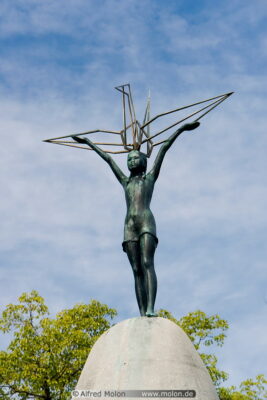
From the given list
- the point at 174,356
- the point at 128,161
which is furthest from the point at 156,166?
the point at 174,356

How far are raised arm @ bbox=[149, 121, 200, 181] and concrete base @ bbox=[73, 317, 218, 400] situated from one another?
2.47 metres

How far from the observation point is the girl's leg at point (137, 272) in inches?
339

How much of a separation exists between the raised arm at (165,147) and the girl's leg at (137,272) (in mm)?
1239

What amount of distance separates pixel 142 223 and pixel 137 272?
0.73 metres

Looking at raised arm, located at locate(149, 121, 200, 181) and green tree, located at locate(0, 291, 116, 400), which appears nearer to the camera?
raised arm, located at locate(149, 121, 200, 181)

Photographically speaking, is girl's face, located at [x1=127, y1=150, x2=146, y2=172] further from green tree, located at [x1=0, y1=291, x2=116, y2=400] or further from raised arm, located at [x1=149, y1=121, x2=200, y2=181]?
green tree, located at [x1=0, y1=291, x2=116, y2=400]

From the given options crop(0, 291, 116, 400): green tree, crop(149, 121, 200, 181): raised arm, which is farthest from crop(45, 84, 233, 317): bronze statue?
crop(0, 291, 116, 400): green tree

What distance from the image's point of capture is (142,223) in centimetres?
870

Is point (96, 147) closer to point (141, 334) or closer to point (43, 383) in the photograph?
point (141, 334)

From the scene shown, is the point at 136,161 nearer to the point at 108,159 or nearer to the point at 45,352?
the point at 108,159

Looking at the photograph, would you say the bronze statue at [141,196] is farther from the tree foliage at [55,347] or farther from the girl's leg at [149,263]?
the tree foliage at [55,347]

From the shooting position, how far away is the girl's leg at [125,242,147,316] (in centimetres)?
862

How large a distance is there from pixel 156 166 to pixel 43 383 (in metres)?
12.0

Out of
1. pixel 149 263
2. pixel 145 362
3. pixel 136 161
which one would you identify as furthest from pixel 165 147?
pixel 145 362
